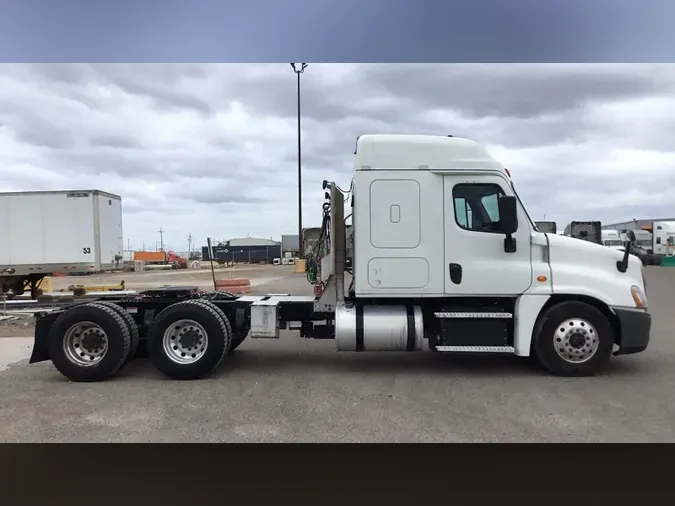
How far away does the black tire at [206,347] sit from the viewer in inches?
273

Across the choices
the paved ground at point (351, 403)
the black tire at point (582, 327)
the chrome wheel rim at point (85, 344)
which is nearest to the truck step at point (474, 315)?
the black tire at point (582, 327)

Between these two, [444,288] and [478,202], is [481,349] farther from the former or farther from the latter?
[478,202]

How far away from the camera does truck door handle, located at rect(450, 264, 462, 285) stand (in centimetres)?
702

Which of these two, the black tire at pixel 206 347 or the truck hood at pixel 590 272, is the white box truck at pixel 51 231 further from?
the truck hood at pixel 590 272

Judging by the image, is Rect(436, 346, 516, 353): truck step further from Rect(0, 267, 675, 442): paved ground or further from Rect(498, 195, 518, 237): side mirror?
Rect(498, 195, 518, 237): side mirror

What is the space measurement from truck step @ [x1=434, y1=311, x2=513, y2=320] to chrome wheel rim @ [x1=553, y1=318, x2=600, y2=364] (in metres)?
0.73

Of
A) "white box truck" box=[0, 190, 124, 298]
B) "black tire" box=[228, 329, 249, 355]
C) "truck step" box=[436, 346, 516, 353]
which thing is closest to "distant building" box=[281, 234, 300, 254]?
"white box truck" box=[0, 190, 124, 298]

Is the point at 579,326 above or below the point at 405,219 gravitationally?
below

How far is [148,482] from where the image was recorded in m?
3.93

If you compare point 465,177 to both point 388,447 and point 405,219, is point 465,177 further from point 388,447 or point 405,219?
point 388,447

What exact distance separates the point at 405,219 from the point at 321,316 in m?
1.98

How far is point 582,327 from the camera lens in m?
6.85

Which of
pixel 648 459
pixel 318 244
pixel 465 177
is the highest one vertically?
pixel 465 177

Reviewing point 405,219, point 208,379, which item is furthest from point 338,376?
point 405,219
